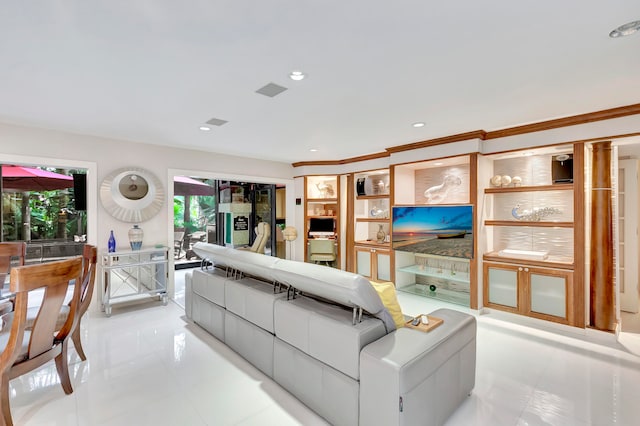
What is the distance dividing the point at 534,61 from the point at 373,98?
3.87 ft

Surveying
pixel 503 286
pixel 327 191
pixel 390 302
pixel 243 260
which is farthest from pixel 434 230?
pixel 243 260

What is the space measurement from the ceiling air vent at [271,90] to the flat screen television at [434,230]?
2816 millimetres

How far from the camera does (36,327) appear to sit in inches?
72.9

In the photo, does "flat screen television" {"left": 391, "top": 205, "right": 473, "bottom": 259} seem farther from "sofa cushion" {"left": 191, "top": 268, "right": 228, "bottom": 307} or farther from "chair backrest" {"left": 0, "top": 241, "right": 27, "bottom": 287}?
"chair backrest" {"left": 0, "top": 241, "right": 27, "bottom": 287}

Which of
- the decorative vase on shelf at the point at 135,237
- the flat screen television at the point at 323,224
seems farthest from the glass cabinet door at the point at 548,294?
the decorative vase on shelf at the point at 135,237

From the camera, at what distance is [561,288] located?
336 cm

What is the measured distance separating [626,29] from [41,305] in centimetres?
372

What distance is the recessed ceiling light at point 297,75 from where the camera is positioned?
2.20 meters

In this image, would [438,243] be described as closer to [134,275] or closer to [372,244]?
[372,244]

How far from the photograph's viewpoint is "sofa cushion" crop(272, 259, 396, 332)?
175 cm

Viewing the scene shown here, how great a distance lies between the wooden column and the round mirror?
5.47 metres

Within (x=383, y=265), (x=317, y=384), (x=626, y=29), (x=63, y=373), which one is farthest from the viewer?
(x=383, y=265)

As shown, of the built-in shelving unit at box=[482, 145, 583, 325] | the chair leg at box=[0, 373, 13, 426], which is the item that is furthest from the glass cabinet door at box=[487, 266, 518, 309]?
the chair leg at box=[0, 373, 13, 426]

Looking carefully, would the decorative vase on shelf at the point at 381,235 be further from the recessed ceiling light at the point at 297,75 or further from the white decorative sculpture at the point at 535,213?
the recessed ceiling light at the point at 297,75
